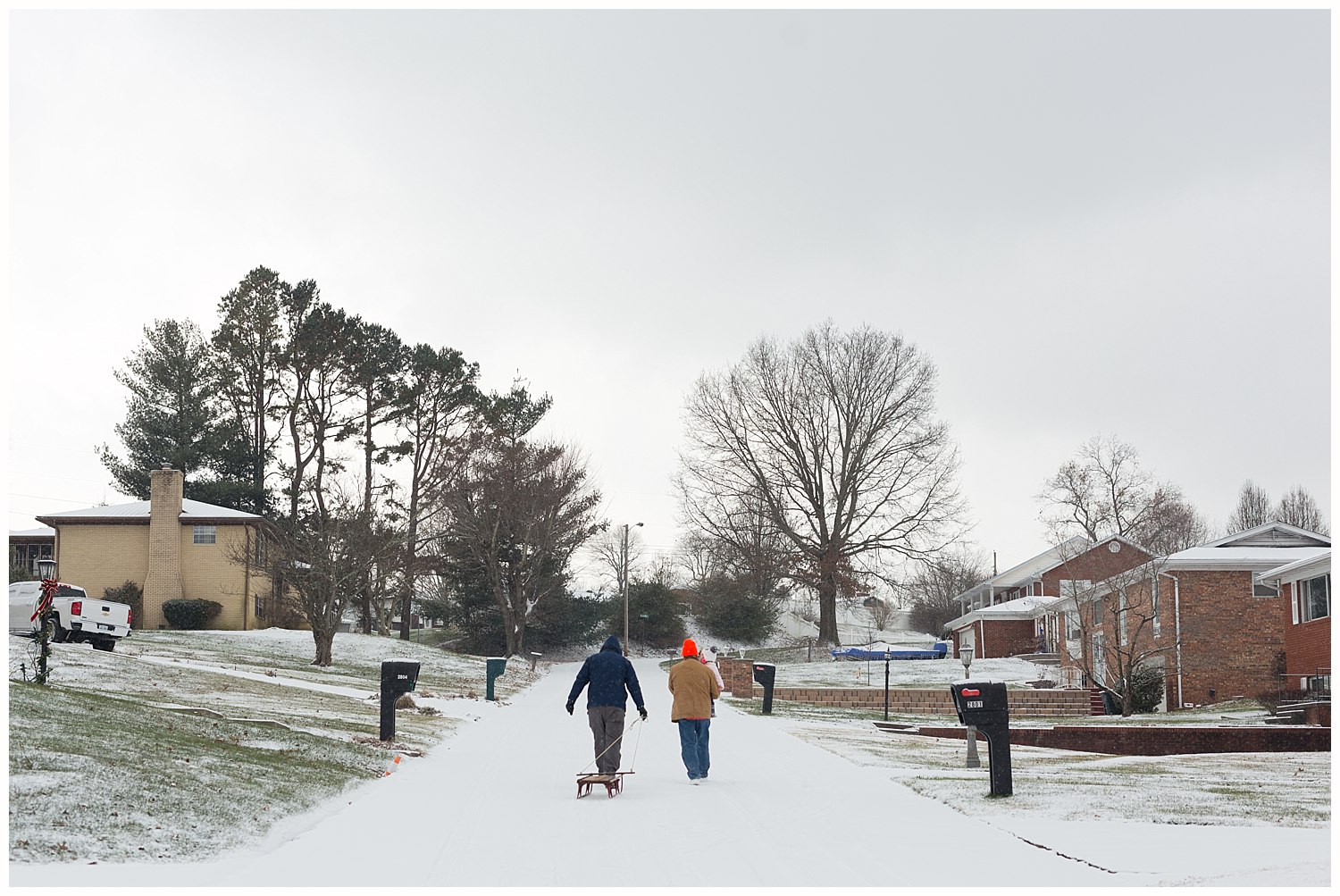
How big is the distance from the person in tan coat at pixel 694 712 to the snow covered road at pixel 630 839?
309 millimetres

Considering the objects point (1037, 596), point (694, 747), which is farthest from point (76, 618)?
point (1037, 596)

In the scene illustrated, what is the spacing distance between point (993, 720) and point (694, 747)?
10.9ft

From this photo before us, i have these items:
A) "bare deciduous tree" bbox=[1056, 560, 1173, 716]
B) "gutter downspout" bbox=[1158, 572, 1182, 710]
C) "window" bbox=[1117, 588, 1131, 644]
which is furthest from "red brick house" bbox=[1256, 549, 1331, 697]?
"window" bbox=[1117, 588, 1131, 644]

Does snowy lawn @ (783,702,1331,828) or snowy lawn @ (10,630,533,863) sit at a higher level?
snowy lawn @ (10,630,533,863)

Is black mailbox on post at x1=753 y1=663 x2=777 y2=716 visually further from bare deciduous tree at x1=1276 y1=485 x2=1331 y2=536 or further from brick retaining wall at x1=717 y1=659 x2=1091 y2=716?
bare deciduous tree at x1=1276 y1=485 x2=1331 y2=536

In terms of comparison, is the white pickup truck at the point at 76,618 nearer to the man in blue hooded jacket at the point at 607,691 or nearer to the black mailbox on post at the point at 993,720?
the man in blue hooded jacket at the point at 607,691

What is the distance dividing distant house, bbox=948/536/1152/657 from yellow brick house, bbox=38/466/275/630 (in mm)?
27043

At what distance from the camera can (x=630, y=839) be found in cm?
926

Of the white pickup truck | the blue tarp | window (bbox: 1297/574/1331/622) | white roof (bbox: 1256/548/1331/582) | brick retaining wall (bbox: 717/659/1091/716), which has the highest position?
white roof (bbox: 1256/548/1331/582)

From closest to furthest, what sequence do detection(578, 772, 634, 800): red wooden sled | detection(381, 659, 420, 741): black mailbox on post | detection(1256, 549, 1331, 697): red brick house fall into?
detection(578, 772, 634, 800): red wooden sled
detection(381, 659, 420, 741): black mailbox on post
detection(1256, 549, 1331, 697): red brick house

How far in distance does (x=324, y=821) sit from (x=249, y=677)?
1694cm

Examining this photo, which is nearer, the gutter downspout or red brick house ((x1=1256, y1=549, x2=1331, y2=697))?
red brick house ((x1=1256, y1=549, x2=1331, y2=697))

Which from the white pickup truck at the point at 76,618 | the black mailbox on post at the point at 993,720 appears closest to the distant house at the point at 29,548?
the white pickup truck at the point at 76,618

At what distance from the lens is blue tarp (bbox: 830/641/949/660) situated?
144 feet
